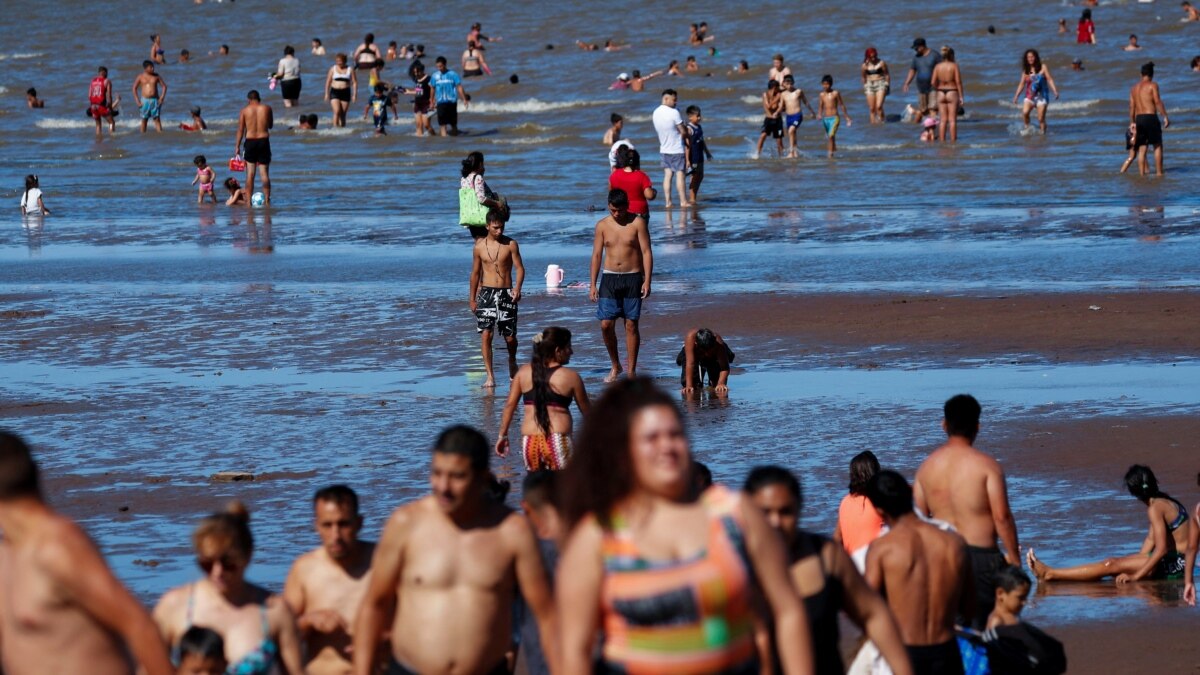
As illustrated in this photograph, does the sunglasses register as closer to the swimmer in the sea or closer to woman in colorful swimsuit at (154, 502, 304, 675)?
woman in colorful swimsuit at (154, 502, 304, 675)

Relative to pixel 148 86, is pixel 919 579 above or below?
below

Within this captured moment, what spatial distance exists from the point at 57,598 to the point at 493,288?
29.9 ft

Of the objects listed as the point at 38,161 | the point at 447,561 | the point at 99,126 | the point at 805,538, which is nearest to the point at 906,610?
the point at 805,538

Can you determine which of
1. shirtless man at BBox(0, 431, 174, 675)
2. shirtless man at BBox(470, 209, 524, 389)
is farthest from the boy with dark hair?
shirtless man at BBox(0, 431, 174, 675)

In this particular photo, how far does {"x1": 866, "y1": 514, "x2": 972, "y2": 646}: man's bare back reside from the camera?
5918 mm

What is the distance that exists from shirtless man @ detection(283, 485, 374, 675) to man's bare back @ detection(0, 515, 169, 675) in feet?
3.98

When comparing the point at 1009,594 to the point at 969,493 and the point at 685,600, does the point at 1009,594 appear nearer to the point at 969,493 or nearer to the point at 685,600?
the point at 969,493

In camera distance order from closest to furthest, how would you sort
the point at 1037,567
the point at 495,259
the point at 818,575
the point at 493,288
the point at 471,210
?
the point at 818,575 → the point at 1037,567 → the point at 495,259 → the point at 493,288 → the point at 471,210

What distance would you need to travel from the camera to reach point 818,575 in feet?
16.3

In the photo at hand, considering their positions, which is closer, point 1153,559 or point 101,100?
point 1153,559

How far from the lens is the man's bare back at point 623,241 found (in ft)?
45.0

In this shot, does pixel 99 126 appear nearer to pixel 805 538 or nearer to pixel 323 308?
pixel 323 308

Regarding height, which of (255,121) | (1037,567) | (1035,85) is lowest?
(1037,567)

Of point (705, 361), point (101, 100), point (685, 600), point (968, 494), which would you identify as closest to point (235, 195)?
point (101, 100)
